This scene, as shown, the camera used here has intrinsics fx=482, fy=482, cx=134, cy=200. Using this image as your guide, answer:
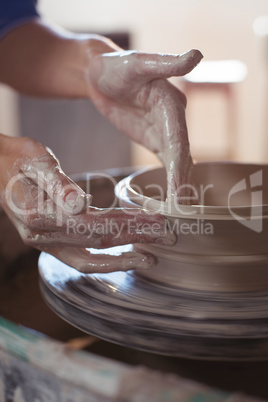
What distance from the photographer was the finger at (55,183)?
2.29ft

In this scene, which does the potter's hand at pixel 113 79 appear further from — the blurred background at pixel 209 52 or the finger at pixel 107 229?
the blurred background at pixel 209 52

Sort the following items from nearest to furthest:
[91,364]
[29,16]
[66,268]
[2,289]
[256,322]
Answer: [91,364], [256,322], [66,268], [2,289], [29,16]

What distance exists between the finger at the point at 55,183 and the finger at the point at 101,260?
0.36 ft

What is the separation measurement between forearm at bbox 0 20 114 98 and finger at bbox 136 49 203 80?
14.0 inches

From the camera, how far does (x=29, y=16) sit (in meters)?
1.31

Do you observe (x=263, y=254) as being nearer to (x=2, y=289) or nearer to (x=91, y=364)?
(x=91, y=364)

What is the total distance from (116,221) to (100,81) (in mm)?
438

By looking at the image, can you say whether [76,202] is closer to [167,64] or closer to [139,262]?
[139,262]

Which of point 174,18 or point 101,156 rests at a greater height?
point 174,18

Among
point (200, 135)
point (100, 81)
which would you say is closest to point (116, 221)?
point (100, 81)

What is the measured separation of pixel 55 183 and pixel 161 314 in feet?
0.82

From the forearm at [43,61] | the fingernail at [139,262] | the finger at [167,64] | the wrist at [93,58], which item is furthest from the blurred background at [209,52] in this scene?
the fingernail at [139,262]

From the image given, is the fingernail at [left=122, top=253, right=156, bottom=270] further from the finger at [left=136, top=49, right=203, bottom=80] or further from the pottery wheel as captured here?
the finger at [left=136, top=49, right=203, bottom=80]

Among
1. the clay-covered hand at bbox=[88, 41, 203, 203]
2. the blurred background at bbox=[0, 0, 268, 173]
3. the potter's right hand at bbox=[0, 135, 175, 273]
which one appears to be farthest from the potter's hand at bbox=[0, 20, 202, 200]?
the blurred background at bbox=[0, 0, 268, 173]
